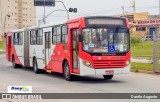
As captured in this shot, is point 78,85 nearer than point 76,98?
No

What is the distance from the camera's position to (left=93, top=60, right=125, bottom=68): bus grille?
61.4 feet

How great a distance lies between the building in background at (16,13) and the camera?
14462cm

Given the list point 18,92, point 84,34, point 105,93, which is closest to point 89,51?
point 84,34

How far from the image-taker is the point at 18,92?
13.8 meters

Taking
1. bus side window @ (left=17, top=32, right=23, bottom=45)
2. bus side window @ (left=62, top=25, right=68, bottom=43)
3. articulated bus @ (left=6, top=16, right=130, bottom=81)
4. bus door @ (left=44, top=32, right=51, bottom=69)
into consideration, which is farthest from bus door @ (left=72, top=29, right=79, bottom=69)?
bus side window @ (left=17, top=32, right=23, bottom=45)

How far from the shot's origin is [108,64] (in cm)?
1886

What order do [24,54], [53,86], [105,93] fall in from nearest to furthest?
[105,93] → [53,86] → [24,54]

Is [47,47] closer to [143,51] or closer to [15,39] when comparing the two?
[15,39]

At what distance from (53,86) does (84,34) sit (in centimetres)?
270

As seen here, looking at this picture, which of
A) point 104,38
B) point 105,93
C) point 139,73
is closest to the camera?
point 105,93

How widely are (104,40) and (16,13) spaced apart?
134239 millimetres

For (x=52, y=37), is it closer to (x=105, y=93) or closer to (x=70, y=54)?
(x=70, y=54)

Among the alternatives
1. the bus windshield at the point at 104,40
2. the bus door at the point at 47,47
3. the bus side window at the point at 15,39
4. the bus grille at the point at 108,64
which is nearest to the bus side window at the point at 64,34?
the bus windshield at the point at 104,40

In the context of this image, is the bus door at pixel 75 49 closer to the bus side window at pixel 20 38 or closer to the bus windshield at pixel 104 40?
the bus windshield at pixel 104 40
